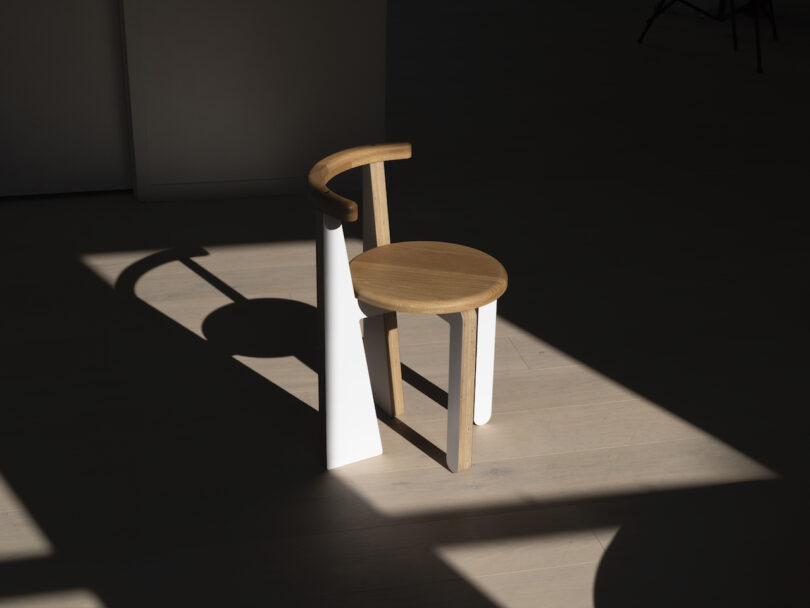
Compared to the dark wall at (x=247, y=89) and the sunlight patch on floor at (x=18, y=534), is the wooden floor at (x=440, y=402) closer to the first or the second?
the sunlight patch on floor at (x=18, y=534)

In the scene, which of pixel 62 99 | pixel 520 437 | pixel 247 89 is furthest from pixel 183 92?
pixel 520 437

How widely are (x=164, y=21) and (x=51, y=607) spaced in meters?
2.68

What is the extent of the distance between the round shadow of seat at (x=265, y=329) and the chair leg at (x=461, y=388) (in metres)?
0.69

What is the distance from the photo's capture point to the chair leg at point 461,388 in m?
2.40

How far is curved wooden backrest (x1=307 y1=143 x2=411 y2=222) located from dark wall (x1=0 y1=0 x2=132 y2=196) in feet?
7.00

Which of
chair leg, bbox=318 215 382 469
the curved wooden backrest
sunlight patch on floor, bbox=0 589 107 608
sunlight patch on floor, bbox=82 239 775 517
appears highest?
the curved wooden backrest

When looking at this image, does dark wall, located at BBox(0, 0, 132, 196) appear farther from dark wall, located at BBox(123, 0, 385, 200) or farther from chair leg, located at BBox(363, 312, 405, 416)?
chair leg, located at BBox(363, 312, 405, 416)

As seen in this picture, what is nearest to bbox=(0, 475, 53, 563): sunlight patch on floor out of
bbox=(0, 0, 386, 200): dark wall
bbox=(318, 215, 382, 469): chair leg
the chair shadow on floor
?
bbox=(318, 215, 382, 469): chair leg

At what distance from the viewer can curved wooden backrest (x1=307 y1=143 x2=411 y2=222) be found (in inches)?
85.6

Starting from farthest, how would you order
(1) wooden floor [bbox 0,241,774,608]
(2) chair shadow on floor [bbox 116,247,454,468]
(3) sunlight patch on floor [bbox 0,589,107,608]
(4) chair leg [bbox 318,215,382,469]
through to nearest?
(2) chair shadow on floor [bbox 116,247,454,468] → (4) chair leg [bbox 318,215,382,469] → (1) wooden floor [bbox 0,241,774,608] → (3) sunlight patch on floor [bbox 0,589,107,608]

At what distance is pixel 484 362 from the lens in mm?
2725

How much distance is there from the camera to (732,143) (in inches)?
207

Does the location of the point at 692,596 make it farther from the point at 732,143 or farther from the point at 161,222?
the point at 732,143

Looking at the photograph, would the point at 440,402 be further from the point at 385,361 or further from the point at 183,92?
the point at 183,92
